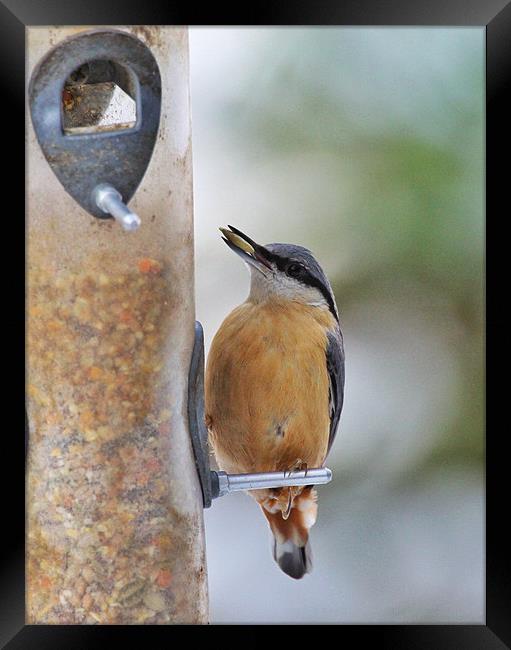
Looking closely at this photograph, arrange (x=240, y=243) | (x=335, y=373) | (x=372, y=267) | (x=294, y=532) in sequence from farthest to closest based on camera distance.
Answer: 1. (x=372, y=267)
2. (x=294, y=532)
3. (x=335, y=373)
4. (x=240, y=243)

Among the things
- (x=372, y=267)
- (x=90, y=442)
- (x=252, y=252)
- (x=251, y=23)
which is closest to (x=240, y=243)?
(x=252, y=252)

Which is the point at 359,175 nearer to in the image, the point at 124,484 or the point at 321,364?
the point at 321,364

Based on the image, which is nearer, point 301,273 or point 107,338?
point 107,338

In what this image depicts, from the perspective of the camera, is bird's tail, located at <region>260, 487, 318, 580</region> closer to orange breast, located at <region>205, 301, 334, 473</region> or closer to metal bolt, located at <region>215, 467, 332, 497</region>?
orange breast, located at <region>205, 301, 334, 473</region>

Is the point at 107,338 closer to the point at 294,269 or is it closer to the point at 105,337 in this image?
the point at 105,337

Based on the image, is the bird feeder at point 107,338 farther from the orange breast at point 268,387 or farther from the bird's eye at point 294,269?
the bird's eye at point 294,269

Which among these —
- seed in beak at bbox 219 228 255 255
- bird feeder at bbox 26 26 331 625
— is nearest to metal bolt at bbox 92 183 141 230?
bird feeder at bbox 26 26 331 625

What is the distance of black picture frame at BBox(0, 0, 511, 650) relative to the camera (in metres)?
2.02

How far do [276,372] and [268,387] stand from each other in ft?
0.15

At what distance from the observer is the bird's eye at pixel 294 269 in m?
2.57

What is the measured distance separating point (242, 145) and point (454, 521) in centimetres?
162

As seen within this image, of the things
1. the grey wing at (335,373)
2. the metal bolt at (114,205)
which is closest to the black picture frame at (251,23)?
the metal bolt at (114,205)

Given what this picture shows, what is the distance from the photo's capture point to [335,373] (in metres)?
2.62

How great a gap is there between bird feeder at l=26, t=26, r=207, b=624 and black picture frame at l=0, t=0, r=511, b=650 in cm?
9
